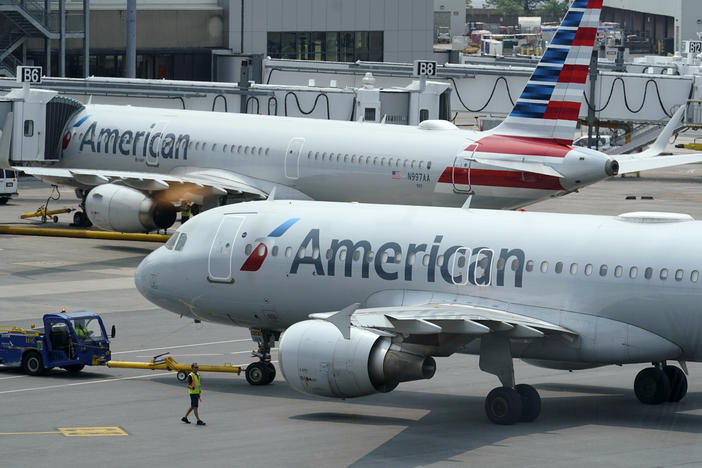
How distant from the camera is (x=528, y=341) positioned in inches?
1188

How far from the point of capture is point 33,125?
61.5m

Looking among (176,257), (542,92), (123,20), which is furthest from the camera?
(123,20)

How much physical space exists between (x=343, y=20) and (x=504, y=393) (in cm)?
8383

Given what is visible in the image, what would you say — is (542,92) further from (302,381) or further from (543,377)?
(302,381)

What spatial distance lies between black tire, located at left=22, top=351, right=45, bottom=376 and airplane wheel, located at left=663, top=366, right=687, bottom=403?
15405mm

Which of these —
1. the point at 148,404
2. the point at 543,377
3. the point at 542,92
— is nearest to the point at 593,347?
the point at 543,377

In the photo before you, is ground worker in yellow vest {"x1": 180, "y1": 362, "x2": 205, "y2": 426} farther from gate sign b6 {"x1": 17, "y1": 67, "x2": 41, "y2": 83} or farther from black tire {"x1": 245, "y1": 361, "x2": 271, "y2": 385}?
gate sign b6 {"x1": 17, "y1": 67, "x2": 41, "y2": 83}

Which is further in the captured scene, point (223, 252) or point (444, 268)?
point (223, 252)

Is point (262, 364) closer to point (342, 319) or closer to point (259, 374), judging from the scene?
point (259, 374)

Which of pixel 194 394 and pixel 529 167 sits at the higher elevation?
pixel 529 167

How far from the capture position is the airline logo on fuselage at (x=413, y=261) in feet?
99.9

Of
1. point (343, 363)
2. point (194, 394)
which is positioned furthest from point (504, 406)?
point (194, 394)

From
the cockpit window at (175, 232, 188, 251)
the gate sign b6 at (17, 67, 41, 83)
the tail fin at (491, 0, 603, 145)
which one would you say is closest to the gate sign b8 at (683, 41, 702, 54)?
the gate sign b6 at (17, 67, 41, 83)

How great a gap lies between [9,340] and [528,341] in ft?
44.6
